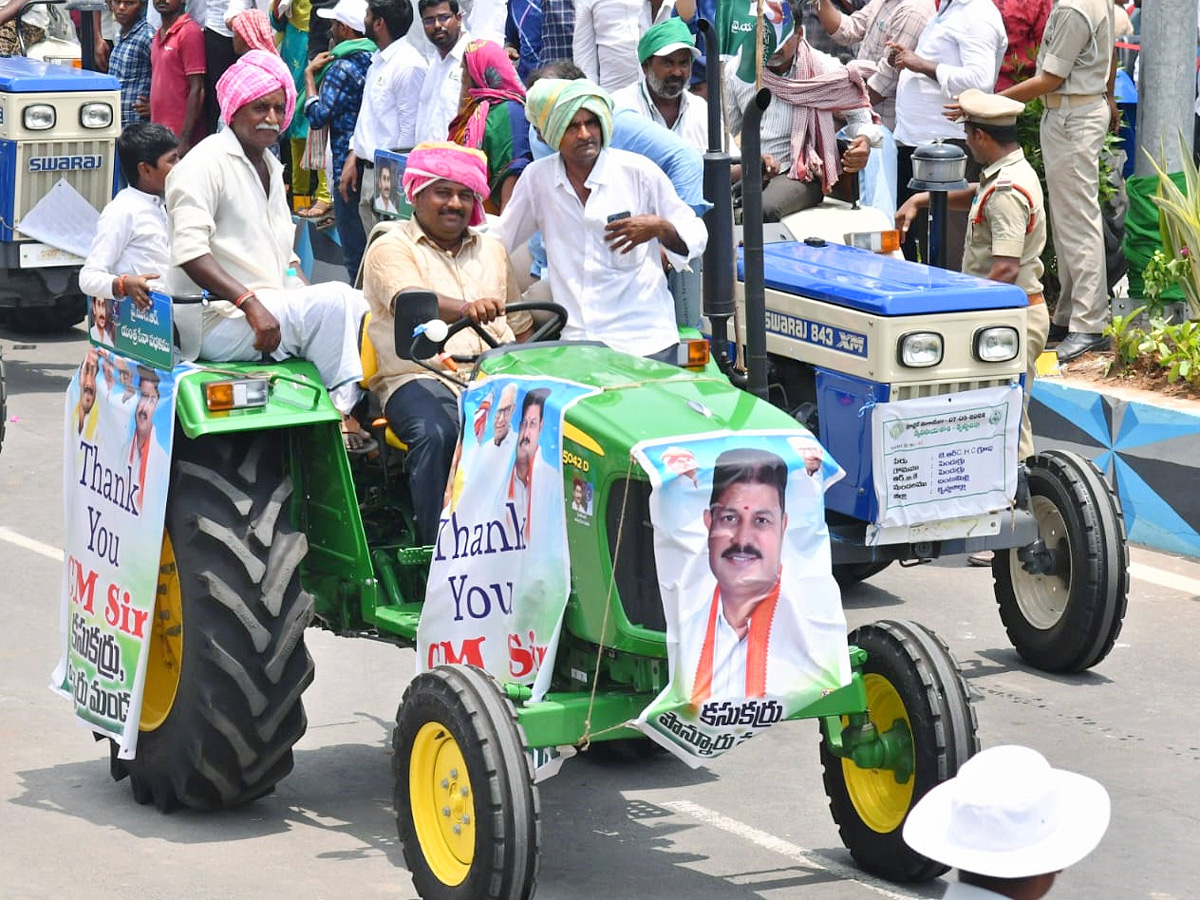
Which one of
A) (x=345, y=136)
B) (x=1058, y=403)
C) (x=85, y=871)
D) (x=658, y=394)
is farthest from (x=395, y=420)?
(x=345, y=136)

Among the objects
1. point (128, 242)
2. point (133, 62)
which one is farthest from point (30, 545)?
point (133, 62)

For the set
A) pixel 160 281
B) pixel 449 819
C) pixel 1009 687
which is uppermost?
pixel 160 281

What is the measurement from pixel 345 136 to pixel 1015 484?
7308 millimetres

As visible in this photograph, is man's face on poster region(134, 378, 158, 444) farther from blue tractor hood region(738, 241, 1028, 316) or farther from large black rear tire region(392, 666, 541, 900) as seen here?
blue tractor hood region(738, 241, 1028, 316)

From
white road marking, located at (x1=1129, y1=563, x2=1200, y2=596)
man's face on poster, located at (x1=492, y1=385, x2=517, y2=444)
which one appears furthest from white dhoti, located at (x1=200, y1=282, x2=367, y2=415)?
white road marking, located at (x1=1129, y1=563, x2=1200, y2=596)

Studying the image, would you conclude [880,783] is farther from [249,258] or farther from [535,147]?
[535,147]

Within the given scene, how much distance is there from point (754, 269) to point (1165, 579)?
12.4 ft

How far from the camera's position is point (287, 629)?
6.41m

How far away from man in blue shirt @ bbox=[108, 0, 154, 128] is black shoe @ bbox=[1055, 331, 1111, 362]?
6292 mm

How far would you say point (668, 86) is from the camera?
9.43 m

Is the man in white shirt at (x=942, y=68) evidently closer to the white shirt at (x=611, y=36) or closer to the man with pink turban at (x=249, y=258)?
the white shirt at (x=611, y=36)

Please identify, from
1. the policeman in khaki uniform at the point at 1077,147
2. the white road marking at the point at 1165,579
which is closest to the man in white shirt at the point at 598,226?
the white road marking at the point at 1165,579

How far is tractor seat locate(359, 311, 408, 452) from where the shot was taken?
6.92 meters

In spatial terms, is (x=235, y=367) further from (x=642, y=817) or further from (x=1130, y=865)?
(x=1130, y=865)
